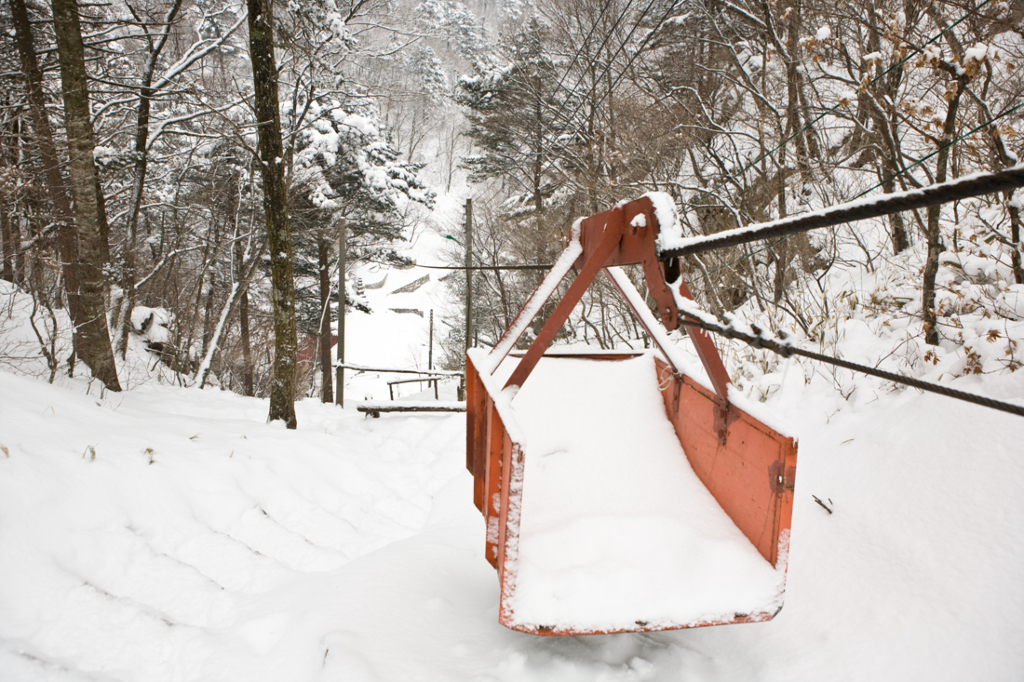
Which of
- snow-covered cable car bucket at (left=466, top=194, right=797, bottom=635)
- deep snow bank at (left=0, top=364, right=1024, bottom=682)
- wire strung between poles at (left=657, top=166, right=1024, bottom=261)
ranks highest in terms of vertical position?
wire strung between poles at (left=657, top=166, right=1024, bottom=261)

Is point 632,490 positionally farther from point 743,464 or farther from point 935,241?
point 935,241

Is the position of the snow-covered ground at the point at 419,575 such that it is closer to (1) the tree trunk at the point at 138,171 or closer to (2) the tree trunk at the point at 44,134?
(2) the tree trunk at the point at 44,134

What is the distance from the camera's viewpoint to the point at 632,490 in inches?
96.3

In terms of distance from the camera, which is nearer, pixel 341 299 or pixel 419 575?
pixel 419 575

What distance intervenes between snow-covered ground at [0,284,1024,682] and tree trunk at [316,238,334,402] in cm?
1243

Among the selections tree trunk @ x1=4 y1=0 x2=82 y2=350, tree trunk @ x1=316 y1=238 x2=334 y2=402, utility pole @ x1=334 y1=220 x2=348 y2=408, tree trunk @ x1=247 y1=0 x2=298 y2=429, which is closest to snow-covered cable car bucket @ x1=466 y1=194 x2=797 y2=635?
tree trunk @ x1=247 y1=0 x2=298 y2=429

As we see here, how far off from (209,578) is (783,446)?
106 inches

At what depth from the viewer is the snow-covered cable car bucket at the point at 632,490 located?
1.66 meters

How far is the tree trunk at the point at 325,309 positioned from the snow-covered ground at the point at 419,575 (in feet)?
40.8

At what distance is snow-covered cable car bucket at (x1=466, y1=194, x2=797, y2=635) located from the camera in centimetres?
166

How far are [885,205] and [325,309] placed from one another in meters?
15.9

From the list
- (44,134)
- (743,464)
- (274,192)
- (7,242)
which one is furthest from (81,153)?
(743,464)

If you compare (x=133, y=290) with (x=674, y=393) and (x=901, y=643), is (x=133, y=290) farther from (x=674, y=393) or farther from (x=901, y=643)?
(x=901, y=643)

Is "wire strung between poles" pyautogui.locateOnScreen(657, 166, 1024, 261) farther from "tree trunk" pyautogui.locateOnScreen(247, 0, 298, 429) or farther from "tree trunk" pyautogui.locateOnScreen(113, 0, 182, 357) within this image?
"tree trunk" pyautogui.locateOnScreen(113, 0, 182, 357)
